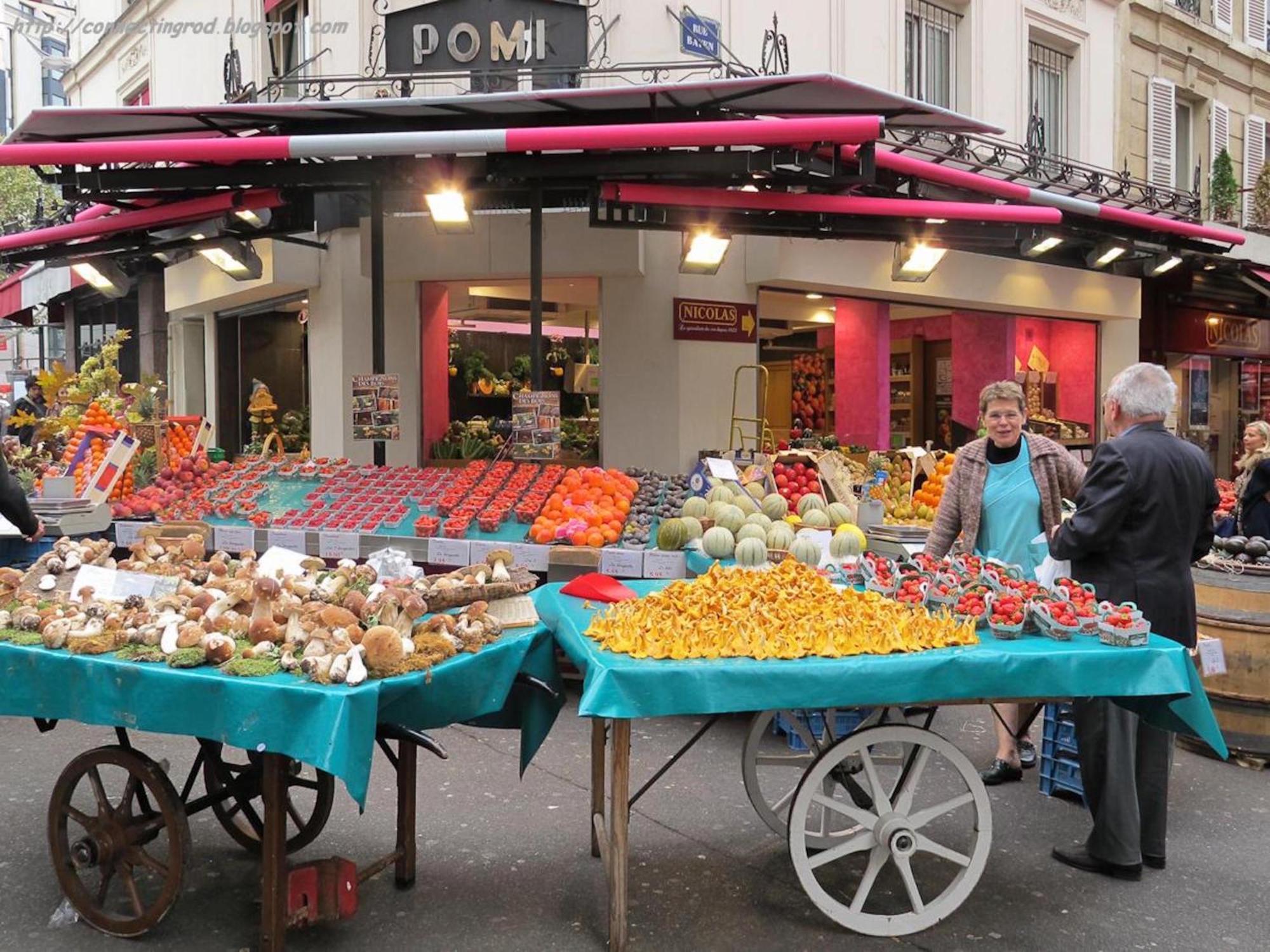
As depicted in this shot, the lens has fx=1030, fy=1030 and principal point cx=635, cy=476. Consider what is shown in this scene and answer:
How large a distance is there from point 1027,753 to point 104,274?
10.5 meters

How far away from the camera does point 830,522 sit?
713cm

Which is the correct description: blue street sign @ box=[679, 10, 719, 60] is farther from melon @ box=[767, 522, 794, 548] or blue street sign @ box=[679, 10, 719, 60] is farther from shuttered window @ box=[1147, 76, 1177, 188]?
shuttered window @ box=[1147, 76, 1177, 188]

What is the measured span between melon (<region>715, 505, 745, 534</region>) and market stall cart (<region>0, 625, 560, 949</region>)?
8.81 ft

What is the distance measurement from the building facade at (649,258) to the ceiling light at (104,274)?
1.47 meters

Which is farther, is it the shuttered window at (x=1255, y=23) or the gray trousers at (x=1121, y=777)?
the shuttered window at (x=1255, y=23)

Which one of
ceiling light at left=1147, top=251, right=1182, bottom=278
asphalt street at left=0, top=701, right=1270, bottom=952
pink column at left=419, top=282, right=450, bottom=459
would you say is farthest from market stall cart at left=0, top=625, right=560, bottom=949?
ceiling light at left=1147, top=251, right=1182, bottom=278

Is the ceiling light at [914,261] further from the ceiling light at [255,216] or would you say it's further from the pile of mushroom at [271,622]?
the pile of mushroom at [271,622]

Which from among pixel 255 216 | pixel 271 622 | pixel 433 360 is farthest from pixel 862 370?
pixel 271 622

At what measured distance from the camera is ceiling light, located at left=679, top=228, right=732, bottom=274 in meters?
9.03

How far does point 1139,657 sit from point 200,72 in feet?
50.3

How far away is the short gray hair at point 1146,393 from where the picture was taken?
4359 mm

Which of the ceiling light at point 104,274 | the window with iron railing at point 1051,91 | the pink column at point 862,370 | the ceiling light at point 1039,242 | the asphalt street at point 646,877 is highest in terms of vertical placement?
the window with iron railing at point 1051,91

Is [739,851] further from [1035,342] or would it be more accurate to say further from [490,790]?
[1035,342]

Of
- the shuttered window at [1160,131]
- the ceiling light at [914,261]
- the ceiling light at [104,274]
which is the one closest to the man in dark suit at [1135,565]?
the ceiling light at [914,261]
